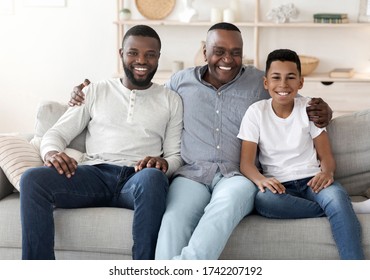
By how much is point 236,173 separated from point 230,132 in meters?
0.20

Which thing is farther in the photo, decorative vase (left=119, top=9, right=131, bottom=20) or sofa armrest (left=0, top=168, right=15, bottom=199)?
decorative vase (left=119, top=9, right=131, bottom=20)

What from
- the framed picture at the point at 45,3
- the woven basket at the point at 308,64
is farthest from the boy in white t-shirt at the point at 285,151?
the framed picture at the point at 45,3

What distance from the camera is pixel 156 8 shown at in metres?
5.21

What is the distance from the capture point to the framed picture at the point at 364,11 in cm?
508

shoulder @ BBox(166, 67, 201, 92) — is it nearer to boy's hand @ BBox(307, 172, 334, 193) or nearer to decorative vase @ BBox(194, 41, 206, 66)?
boy's hand @ BBox(307, 172, 334, 193)

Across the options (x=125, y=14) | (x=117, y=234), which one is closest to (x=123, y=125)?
(x=117, y=234)

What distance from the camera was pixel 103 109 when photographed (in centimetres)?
282

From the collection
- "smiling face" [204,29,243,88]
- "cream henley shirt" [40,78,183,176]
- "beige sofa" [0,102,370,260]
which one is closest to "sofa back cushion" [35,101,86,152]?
"cream henley shirt" [40,78,183,176]

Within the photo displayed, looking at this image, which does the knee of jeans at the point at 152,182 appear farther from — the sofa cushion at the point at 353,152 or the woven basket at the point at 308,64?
the woven basket at the point at 308,64

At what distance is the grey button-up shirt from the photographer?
9.02 ft

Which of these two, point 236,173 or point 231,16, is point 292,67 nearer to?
point 236,173

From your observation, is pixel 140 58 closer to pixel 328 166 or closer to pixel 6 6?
pixel 328 166

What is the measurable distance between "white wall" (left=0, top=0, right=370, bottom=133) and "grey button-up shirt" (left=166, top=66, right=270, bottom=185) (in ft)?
8.14
